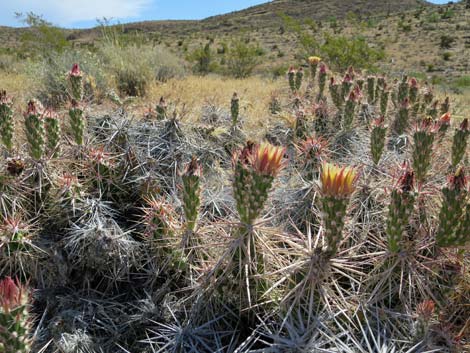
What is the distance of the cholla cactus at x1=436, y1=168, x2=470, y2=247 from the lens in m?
2.26

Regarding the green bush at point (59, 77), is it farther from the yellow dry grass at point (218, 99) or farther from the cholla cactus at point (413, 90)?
the cholla cactus at point (413, 90)

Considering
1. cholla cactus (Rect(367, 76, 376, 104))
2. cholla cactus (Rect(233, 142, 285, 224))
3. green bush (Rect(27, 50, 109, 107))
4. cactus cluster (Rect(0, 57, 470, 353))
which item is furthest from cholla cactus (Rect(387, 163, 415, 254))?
green bush (Rect(27, 50, 109, 107))

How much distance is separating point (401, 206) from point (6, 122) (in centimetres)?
311

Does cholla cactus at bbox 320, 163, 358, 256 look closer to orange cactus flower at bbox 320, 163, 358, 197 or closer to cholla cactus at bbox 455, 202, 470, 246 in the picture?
orange cactus flower at bbox 320, 163, 358, 197

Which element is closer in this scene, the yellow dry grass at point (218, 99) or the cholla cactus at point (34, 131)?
the cholla cactus at point (34, 131)

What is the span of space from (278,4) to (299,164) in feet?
255

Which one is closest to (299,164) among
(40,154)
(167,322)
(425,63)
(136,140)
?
(136,140)

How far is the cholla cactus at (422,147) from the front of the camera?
3.09m

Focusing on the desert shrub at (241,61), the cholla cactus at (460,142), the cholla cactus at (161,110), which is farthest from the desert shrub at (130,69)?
the cholla cactus at (460,142)

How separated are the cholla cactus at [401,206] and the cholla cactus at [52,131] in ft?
9.00

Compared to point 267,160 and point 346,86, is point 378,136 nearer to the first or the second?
point 267,160

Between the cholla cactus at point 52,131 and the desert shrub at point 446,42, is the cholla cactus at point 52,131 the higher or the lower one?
the higher one

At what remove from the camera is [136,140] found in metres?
4.26

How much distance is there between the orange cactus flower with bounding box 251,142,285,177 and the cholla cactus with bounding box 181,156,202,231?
25.1 inches
